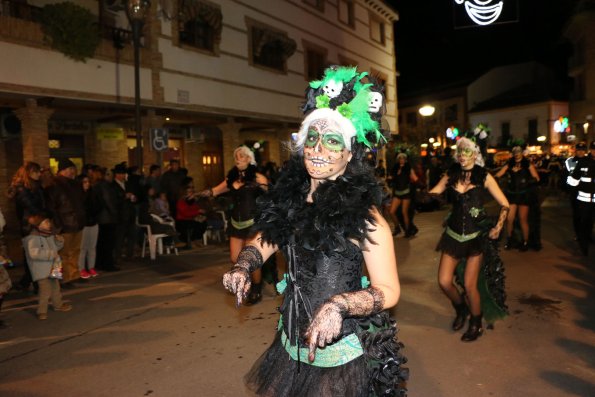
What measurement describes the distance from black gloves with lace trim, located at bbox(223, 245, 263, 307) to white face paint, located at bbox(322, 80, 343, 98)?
92 centimetres

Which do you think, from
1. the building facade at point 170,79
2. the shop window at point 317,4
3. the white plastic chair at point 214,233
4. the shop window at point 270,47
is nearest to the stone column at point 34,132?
the building facade at point 170,79

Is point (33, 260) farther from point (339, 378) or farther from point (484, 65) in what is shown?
point (484, 65)

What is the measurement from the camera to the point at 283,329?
260 centimetres

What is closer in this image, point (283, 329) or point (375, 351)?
point (375, 351)

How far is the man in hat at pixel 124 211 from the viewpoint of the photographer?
9.82 metres

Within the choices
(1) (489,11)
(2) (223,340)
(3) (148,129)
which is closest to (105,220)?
(2) (223,340)

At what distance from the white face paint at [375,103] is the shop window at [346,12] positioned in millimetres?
21711

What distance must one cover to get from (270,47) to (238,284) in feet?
55.4

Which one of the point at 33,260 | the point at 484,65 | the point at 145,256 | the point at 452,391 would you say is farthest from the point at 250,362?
the point at 484,65

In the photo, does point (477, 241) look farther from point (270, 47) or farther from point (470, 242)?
point (270, 47)

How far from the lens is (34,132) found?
10992mm

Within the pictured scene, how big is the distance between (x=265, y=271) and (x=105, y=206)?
3.67m

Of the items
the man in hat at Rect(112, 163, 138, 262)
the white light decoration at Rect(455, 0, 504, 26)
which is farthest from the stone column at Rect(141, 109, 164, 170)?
the white light decoration at Rect(455, 0, 504, 26)

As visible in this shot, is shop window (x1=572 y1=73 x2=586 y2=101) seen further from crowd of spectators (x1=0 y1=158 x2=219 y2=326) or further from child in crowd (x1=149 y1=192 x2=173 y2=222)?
child in crowd (x1=149 y1=192 x2=173 y2=222)
